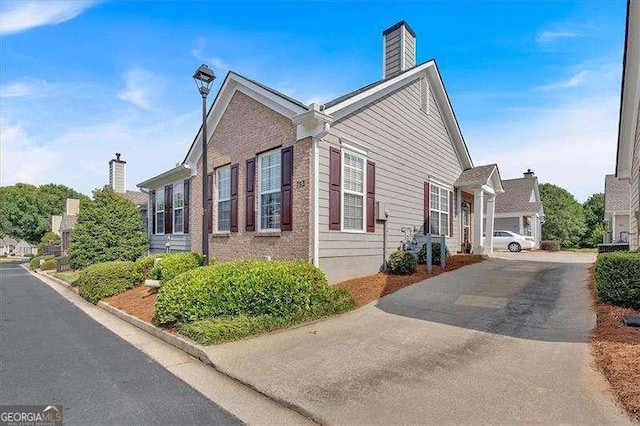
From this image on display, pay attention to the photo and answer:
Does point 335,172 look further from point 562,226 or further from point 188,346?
point 562,226

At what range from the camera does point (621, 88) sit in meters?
9.29

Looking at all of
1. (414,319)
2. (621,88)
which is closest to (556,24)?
(621,88)

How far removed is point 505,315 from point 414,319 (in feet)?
5.34

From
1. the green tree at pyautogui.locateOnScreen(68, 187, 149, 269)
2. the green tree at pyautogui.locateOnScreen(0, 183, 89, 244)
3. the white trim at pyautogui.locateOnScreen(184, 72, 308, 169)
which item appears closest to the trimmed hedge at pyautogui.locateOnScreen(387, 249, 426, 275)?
the white trim at pyautogui.locateOnScreen(184, 72, 308, 169)

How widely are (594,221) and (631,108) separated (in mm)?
46911

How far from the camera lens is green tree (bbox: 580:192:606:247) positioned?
40.5 meters

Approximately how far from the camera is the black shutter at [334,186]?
9176 millimetres

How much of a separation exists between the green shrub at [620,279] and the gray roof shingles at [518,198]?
912 inches

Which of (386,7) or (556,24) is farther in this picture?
(386,7)

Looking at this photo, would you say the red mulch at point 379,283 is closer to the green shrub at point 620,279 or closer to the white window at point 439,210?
the white window at point 439,210

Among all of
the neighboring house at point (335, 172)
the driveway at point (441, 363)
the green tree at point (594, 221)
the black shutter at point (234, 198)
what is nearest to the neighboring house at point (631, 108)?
the neighboring house at point (335, 172)

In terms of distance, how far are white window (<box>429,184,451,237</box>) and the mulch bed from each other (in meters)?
7.85

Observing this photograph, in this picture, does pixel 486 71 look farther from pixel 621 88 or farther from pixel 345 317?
pixel 345 317

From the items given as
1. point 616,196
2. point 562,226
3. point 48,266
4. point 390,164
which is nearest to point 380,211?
point 390,164
